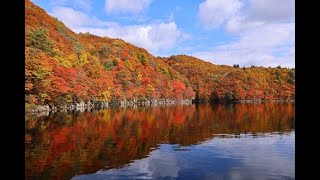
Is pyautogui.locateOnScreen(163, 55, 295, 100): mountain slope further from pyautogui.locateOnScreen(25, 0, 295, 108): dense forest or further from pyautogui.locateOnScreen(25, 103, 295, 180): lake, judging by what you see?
pyautogui.locateOnScreen(25, 103, 295, 180): lake

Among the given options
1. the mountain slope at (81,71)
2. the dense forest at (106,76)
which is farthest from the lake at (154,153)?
A: the dense forest at (106,76)

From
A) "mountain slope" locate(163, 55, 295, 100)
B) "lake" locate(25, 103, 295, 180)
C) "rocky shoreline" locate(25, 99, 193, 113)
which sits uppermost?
"mountain slope" locate(163, 55, 295, 100)

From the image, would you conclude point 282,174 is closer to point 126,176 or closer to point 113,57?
point 126,176

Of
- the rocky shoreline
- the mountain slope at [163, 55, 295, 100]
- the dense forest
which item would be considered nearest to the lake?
the dense forest

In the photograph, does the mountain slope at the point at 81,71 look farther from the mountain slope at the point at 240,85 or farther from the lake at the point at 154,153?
the lake at the point at 154,153

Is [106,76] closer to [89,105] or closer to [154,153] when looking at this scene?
[89,105]

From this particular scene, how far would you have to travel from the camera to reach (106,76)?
97.1 meters

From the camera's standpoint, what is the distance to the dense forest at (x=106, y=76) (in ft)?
213

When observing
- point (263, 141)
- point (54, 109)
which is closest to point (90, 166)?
point (263, 141)

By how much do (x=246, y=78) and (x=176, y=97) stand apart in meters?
40.0

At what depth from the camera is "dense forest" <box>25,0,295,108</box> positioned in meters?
64.9

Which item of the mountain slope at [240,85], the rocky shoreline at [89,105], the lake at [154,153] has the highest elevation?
the mountain slope at [240,85]

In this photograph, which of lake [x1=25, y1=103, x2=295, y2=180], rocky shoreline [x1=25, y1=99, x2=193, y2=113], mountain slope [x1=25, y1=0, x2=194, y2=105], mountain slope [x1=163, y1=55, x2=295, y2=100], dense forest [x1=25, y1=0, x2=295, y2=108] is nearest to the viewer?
lake [x1=25, y1=103, x2=295, y2=180]

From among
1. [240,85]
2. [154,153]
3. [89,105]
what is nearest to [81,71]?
[89,105]
